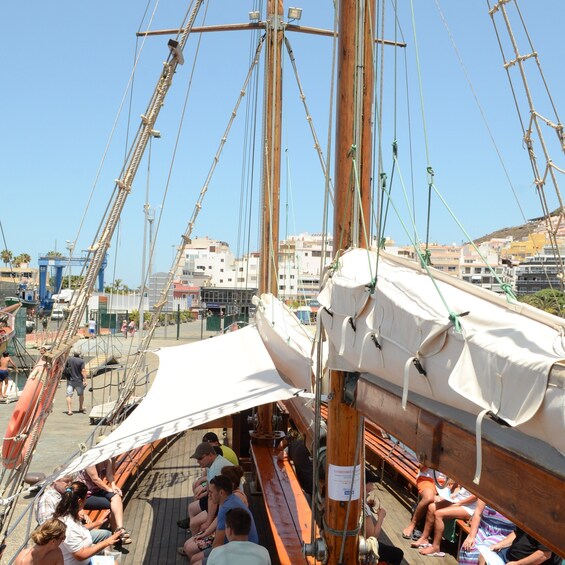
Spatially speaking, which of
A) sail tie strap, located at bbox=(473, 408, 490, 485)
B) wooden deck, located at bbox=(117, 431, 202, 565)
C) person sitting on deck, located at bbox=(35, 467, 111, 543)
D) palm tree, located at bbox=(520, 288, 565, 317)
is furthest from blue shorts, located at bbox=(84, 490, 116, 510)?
sail tie strap, located at bbox=(473, 408, 490, 485)

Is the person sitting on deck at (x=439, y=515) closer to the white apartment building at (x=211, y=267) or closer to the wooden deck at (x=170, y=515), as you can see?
the wooden deck at (x=170, y=515)

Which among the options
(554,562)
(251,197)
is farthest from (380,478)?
(251,197)

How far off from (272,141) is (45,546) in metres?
5.44

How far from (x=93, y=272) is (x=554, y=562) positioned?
12.6 feet

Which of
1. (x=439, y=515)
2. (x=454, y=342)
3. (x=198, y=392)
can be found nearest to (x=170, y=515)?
(x=198, y=392)

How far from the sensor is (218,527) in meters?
4.50

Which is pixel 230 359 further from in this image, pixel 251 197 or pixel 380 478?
pixel 251 197

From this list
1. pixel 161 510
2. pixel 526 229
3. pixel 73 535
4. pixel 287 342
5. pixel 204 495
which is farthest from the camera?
pixel 526 229

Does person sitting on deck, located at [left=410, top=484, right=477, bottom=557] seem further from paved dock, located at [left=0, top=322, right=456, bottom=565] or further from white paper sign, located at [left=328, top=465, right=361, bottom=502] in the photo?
white paper sign, located at [left=328, top=465, right=361, bottom=502]

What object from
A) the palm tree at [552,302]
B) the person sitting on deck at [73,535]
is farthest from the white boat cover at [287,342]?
the person sitting on deck at [73,535]

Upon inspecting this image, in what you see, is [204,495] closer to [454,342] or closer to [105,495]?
[105,495]

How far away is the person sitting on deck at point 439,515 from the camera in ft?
16.9

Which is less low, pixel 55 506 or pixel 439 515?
pixel 55 506

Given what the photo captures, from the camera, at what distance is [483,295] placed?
7.02 feet
